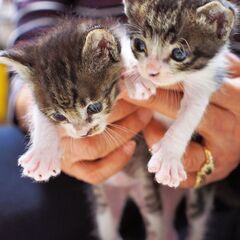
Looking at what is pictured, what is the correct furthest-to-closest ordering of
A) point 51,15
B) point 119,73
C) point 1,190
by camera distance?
point 51,15 < point 1,190 < point 119,73

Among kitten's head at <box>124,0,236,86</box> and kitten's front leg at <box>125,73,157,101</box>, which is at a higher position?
kitten's head at <box>124,0,236,86</box>

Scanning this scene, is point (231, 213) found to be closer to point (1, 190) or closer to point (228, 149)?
point (228, 149)

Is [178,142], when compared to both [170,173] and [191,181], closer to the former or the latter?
[170,173]

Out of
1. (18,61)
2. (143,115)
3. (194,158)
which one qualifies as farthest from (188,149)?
(18,61)

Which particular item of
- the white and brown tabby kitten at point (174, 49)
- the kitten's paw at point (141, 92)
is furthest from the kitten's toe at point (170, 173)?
the kitten's paw at point (141, 92)

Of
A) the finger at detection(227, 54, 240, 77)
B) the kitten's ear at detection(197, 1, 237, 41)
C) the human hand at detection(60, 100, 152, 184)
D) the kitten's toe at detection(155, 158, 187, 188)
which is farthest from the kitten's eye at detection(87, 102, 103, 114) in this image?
the finger at detection(227, 54, 240, 77)

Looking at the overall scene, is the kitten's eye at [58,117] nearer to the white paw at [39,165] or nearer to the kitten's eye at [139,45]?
the white paw at [39,165]

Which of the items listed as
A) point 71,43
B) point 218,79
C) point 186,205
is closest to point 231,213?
point 186,205

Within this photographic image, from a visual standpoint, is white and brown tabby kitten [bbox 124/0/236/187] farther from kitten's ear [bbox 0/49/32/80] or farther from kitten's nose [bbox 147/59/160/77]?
kitten's ear [bbox 0/49/32/80]
